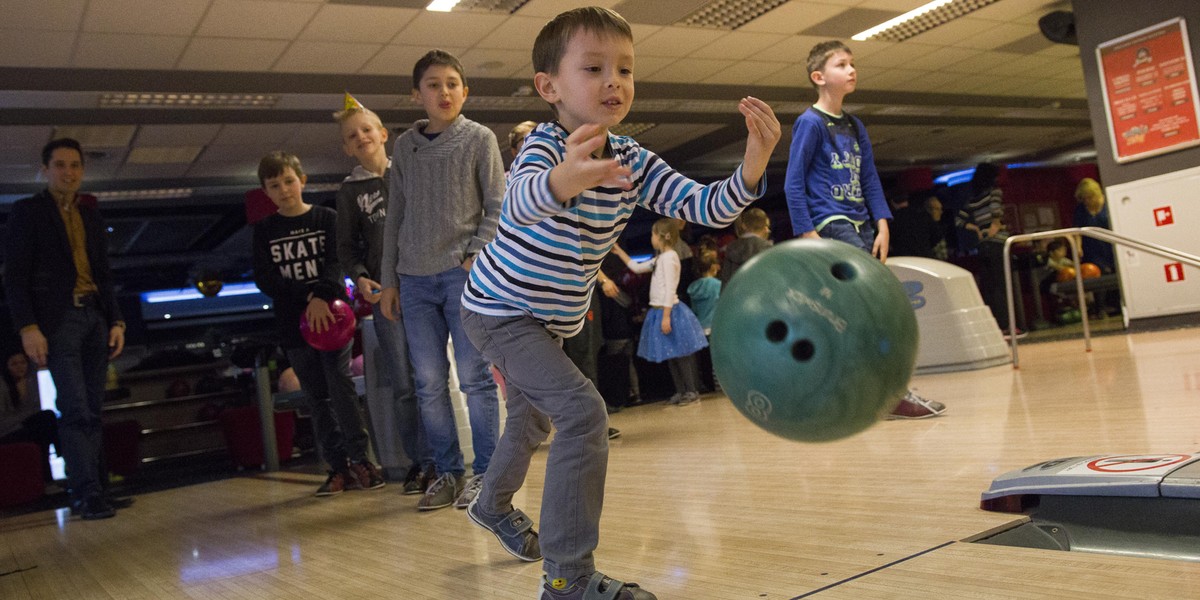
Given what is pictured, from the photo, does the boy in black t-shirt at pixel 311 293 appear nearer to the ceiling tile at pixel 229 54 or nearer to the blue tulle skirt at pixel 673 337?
the blue tulle skirt at pixel 673 337

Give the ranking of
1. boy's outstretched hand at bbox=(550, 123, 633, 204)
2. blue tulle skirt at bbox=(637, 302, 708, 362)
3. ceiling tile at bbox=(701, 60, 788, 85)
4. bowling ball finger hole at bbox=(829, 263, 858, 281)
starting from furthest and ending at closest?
1. ceiling tile at bbox=(701, 60, 788, 85)
2. blue tulle skirt at bbox=(637, 302, 708, 362)
3. bowling ball finger hole at bbox=(829, 263, 858, 281)
4. boy's outstretched hand at bbox=(550, 123, 633, 204)

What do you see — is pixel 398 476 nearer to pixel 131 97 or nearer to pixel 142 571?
pixel 142 571

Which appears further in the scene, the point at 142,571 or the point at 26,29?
the point at 26,29

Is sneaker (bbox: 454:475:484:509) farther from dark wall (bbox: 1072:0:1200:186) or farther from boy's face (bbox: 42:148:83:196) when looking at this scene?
dark wall (bbox: 1072:0:1200:186)

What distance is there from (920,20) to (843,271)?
878 centimetres

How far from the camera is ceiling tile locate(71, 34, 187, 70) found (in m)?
7.30

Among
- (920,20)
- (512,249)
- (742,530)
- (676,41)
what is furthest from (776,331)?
(920,20)

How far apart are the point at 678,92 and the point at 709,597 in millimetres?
9535

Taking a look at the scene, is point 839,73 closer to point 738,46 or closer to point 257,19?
point 257,19

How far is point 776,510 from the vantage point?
2465mm

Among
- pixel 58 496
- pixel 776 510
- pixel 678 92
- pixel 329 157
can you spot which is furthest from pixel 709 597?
pixel 329 157

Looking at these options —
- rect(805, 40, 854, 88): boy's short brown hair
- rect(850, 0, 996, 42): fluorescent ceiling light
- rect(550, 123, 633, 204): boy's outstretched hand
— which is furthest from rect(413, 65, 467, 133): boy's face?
rect(850, 0, 996, 42): fluorescent ceiling light

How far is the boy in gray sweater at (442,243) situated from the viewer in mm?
3170

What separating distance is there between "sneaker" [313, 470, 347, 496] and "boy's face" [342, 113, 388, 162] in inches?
56.7
